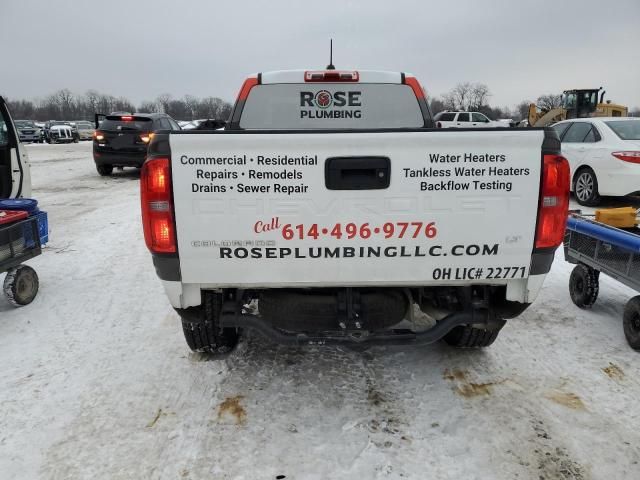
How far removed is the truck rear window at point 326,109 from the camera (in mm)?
3973

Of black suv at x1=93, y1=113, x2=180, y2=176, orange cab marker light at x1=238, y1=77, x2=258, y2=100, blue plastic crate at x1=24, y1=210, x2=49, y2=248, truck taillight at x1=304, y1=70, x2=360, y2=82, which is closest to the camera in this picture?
truck taillight at x1=304, y1=70, x2=360, y2=82

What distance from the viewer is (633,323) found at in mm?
3680

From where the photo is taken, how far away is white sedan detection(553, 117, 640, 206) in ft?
26.9

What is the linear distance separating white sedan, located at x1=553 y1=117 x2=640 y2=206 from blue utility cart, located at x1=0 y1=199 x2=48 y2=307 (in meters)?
9.17

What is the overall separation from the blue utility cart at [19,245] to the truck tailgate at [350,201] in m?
2.79

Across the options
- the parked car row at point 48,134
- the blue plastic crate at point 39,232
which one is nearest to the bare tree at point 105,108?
the parked car row at point 48,134

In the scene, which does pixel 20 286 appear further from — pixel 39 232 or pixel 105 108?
pixel 105 108

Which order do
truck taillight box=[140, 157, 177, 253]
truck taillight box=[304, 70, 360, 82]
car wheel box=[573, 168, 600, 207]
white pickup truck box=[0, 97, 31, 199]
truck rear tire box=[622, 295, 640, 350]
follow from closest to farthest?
1. truck taillight box=[140, 157, 177, 253]
2. truck rear tire box=[622, 295, 640, 350]
3. truck taillight box=[304, 70, 360, 82]
4. white pickup truck box=[0, 97, 31, 199]
5. car wheel box=[573, 168, 600, 207]

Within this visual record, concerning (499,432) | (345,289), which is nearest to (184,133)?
(345,289)

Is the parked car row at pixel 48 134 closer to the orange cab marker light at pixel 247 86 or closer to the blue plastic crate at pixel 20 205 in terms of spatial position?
the blue plastic crate at pixel 20 205

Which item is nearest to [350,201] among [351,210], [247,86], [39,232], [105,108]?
[351,210]

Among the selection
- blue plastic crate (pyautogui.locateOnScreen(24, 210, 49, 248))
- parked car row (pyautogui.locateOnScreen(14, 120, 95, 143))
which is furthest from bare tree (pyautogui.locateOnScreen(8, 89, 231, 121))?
blue plastic crate (pyautogui.locateOnScreen(24, 210, 49, 248))

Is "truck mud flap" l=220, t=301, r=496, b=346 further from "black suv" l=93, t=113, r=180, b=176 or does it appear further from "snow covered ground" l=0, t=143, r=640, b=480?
"black suv" l=93, t=113, r=180, b=176

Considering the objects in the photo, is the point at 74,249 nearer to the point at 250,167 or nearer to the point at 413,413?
the point at 250,167
